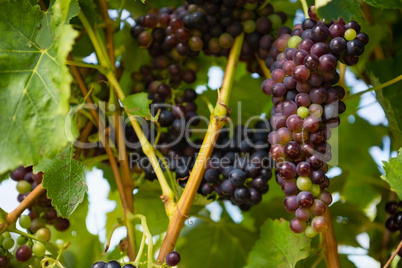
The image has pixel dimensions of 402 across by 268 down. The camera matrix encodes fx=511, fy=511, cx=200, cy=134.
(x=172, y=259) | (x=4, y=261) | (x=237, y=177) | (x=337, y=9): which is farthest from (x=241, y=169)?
(x=4, y=261)

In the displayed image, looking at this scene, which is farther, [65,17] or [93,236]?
[93,236]

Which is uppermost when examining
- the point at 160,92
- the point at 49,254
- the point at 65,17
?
the point at 65,17

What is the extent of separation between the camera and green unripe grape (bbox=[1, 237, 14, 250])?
0.96 m

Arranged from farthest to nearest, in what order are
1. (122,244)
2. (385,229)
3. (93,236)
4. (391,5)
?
(93,236) < (385,229) < (122,244) < (391,5)

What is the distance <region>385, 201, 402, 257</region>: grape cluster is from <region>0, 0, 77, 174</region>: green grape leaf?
71cm

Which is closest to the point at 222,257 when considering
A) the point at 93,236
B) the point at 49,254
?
the point at 93,236

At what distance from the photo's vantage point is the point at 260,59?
3.48 feet

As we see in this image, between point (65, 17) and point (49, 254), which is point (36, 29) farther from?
point (49, 254)

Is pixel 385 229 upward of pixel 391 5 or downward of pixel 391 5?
downward

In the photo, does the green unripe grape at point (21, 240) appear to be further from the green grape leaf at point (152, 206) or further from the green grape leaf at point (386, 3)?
the green grape leaf at point (386, 3)

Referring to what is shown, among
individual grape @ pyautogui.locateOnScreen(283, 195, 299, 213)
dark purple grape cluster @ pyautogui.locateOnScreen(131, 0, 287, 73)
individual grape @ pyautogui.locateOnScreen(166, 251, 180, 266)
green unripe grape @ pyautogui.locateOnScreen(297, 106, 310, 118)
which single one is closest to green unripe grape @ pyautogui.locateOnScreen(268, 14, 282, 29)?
dark purple grape cluster @ pyautogui.locateOnScreen(131, 0, 287, 73)

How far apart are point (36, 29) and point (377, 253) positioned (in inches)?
34.8

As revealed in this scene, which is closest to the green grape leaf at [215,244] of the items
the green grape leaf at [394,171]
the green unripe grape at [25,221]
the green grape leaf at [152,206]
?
the green grape leaf at [152,206]

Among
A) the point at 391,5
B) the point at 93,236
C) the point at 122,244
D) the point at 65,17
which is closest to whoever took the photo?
the point at 65,17
